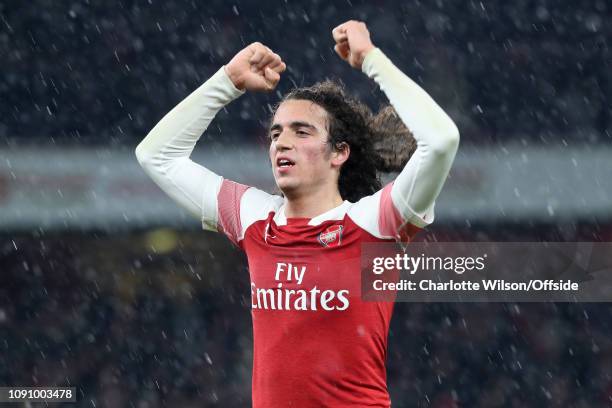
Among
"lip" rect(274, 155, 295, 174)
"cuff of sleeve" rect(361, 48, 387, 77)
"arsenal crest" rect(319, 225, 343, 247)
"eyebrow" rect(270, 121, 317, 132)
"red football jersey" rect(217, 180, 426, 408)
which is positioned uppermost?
"cuff of sleeve" rect(361, 48, 387, 77)

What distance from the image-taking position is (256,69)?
10.1 ft

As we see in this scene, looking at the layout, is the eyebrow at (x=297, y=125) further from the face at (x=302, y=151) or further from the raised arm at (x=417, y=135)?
the raised arm at (x=417, y=135)

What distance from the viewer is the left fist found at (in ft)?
9.27

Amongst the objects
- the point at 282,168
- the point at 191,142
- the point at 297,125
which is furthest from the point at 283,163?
the point at 191,142

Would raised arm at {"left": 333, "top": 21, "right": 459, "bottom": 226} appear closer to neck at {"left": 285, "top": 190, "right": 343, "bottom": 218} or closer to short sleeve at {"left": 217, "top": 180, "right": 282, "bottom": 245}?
neck at {"left": 285, "top": 190, "right": 343, "bottom": 218}

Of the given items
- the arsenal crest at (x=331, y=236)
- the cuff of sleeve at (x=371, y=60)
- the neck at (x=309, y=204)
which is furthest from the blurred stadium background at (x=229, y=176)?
the cuff of sleeve at (x=371, y=60)

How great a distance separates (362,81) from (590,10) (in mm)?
1657

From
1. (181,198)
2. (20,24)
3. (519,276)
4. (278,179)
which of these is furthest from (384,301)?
(20,24)

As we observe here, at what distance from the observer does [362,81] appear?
668cm

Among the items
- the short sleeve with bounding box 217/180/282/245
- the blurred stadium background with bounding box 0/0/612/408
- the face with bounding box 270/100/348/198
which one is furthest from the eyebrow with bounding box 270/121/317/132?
the blurred stadium background with bounding box 0/0/612/408

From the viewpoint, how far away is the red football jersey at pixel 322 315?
2822mm

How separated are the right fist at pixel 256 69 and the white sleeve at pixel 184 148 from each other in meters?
0.06

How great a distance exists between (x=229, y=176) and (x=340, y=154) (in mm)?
3547

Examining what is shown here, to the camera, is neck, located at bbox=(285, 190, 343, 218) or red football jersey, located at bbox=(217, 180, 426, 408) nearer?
red football jersey, located at bbox=(217, 180, 426, 408)
